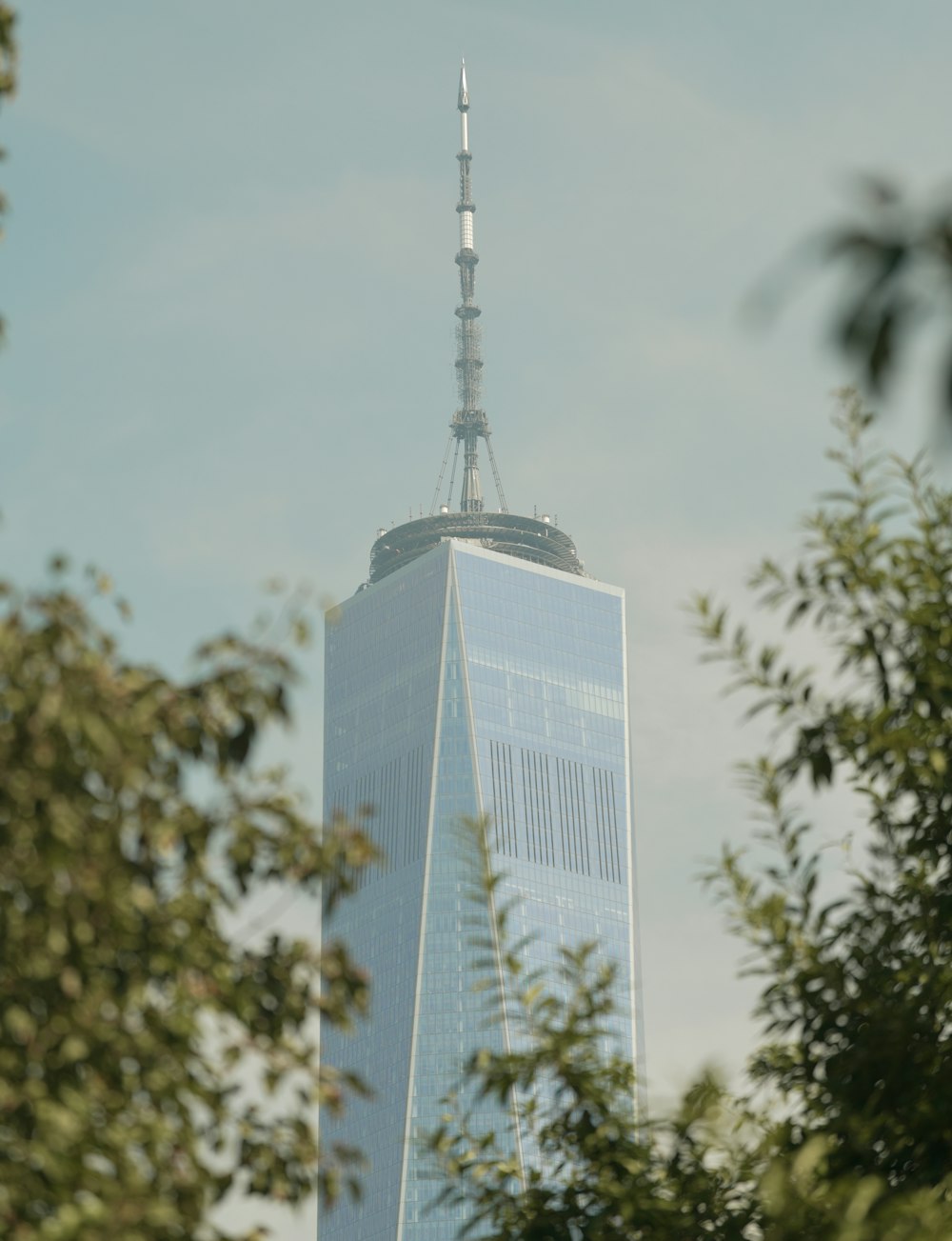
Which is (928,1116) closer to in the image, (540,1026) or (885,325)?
(540,1026)

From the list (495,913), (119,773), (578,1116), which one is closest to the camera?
(119,773)

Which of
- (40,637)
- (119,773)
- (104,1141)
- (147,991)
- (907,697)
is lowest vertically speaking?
(104,1141)

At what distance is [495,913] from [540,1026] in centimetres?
105

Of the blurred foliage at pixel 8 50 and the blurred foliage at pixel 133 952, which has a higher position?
the blurred foliage at pixel 8 50

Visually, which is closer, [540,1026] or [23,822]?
[23,822]

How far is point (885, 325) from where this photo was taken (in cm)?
555

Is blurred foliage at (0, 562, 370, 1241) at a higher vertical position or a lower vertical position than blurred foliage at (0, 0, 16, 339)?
lower

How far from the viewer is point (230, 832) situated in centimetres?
1181

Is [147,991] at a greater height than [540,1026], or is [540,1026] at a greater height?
[540,1026]

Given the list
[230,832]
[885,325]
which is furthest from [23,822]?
[885,325]

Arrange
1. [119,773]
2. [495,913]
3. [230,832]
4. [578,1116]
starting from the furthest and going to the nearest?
[578,1116] → [495,913] → [230,832] → [119,773]

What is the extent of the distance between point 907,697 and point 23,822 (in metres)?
7.56

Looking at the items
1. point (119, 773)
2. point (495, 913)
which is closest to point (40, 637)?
point (119, 773)

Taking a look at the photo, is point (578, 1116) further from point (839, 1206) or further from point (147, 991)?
point (147, 991)
